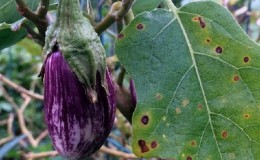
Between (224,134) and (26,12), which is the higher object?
(26,12)

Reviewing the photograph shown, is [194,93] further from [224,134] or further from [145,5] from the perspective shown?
[145,5]

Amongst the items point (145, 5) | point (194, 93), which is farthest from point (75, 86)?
point (145, 5)

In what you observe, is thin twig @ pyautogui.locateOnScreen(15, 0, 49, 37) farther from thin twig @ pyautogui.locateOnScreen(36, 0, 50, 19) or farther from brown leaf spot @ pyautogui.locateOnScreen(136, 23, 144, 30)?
brown leaf spot @ pyautogui.locateOnScreen(136, 23, 144, 30)

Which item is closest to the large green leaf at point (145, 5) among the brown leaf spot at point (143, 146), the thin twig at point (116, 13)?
the thin twig at point (116, 13)

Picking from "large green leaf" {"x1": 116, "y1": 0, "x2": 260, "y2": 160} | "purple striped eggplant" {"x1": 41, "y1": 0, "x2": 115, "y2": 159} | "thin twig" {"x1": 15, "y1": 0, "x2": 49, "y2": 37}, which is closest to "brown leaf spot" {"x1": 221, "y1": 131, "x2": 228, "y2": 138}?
"large green leaf" {"x1": 116, "y1": 0, "x2": 260, "y2": 160}

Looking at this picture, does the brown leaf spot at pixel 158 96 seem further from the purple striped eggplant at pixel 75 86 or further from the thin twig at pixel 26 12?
the thin twig at pixel 26 12

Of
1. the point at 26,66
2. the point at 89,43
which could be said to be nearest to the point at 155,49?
the point at 89,43
